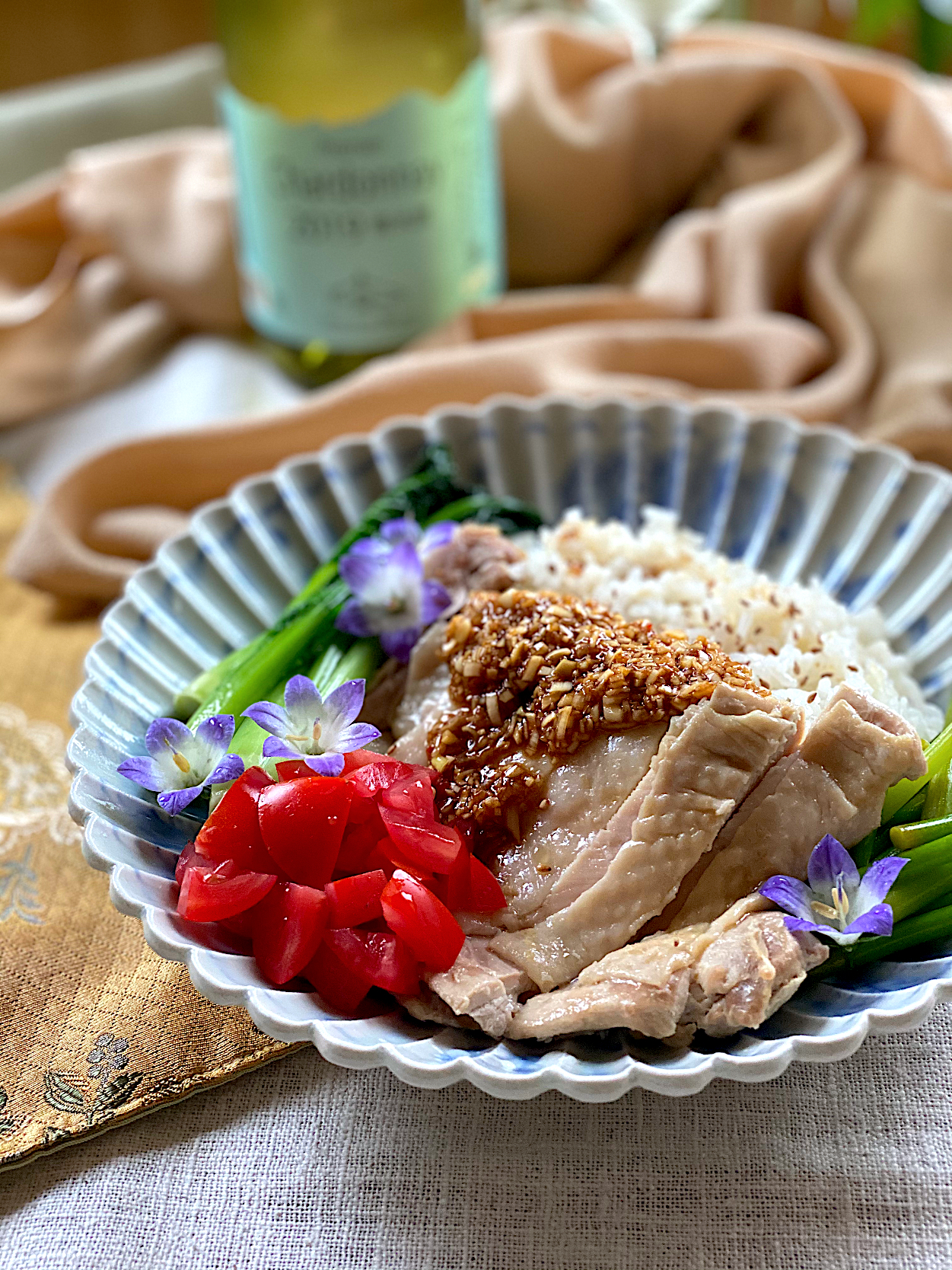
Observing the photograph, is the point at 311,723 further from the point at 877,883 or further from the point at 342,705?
the point at 877,883

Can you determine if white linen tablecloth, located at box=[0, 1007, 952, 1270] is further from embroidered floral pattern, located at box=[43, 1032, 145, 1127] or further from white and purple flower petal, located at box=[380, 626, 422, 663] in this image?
white and purple flower petal, located at box=[380, 626, 422, 663]

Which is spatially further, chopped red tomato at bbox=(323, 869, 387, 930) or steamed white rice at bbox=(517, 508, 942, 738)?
steamed white rice at bbox=(517, 508, 942, 738)

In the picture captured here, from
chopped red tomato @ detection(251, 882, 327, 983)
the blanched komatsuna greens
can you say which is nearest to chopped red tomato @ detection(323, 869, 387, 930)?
chopped red tomato @ detection(251, 882, 327, 983)

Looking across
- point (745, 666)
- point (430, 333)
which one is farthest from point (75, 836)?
point (430, 333)

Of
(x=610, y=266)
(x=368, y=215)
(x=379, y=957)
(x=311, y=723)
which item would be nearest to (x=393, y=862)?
(x=379, y=957)

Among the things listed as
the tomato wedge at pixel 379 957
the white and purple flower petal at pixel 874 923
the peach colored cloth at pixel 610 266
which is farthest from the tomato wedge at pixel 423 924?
the peach colored cloth at pixel 610 266

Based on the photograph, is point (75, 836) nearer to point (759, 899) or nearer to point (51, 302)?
point (759, 899)
